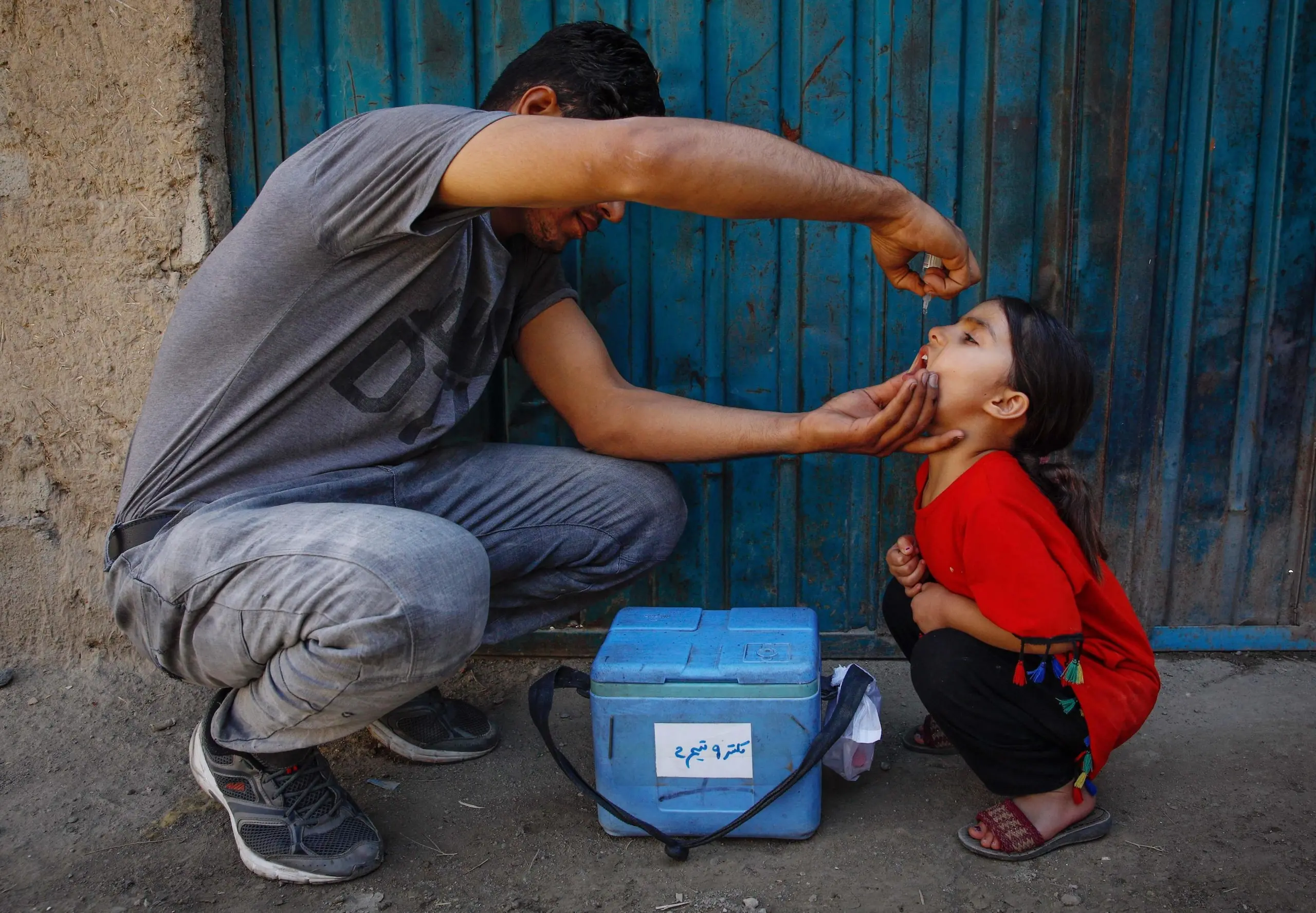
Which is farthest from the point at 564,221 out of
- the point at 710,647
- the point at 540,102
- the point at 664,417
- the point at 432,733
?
the point at 432,733

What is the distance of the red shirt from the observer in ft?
5.96

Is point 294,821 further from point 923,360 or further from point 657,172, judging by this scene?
point 923,360

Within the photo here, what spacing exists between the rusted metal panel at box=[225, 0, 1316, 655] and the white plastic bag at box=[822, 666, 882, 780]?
0.71 meters

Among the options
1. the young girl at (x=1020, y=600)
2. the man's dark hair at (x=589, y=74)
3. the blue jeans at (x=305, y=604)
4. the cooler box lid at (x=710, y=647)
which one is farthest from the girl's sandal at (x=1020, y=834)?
the man's dark hair at (x=589, y=74)

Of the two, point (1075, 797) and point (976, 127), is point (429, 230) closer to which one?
point (976, 127)

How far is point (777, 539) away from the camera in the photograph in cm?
280

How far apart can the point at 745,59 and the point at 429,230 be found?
42.3 inches

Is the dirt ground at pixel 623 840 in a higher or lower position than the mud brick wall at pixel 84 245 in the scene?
lower

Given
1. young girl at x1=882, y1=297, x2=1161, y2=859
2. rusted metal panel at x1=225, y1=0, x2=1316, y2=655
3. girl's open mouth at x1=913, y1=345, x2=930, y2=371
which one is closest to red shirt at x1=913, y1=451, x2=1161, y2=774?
young girl at x1=882, y1=297, x2=1161, y2=859

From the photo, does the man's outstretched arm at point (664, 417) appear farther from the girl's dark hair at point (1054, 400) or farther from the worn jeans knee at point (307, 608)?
the worn jeans knee at point (307, 608)

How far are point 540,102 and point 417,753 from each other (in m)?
1.48

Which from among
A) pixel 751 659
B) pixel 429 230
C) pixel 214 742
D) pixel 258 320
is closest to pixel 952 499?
pixel 751 659

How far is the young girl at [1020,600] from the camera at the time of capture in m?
1.86

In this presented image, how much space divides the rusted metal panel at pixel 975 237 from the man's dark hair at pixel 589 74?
0.40 metres
